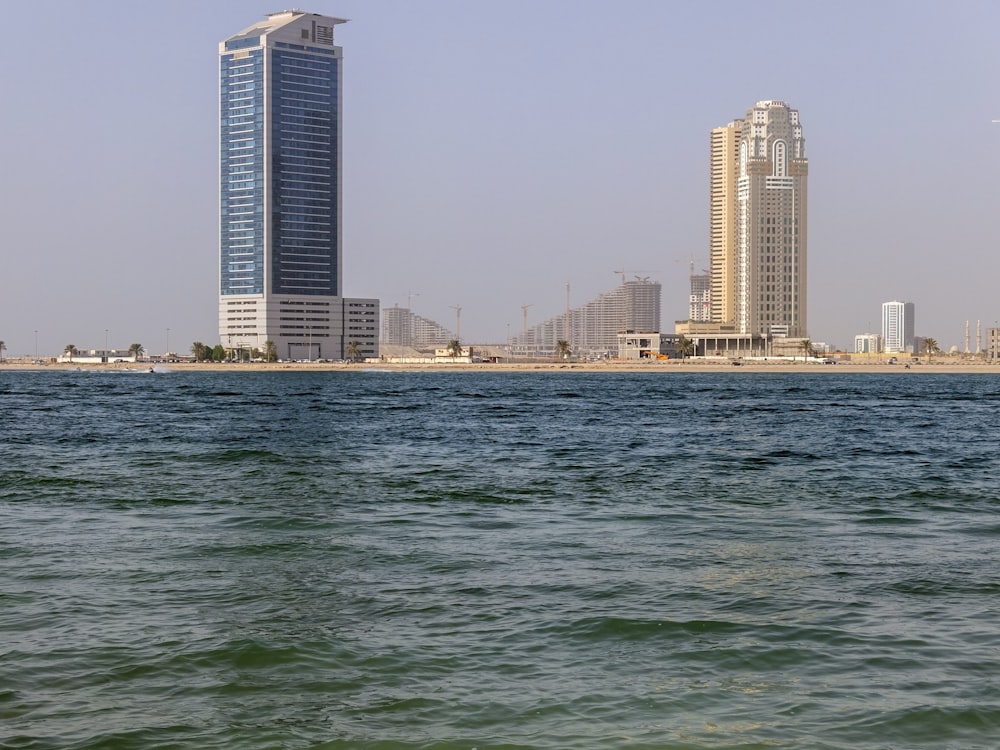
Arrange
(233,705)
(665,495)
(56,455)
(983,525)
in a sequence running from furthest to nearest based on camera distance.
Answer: (56,455) < (665,495) < (983,525) < (233,705)

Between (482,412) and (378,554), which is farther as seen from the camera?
(482,412)

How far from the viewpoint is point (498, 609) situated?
14602 millimetres

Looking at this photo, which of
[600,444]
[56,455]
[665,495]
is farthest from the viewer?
[600,444]

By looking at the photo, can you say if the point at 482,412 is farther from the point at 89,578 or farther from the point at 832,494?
the point at 89,578

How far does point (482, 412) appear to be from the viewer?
78.5 metres

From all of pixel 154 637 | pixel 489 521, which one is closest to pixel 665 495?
pixel 489 521

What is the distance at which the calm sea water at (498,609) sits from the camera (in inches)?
417

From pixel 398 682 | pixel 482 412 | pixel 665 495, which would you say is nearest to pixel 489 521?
pixel 665 495

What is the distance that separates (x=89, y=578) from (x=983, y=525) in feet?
54.8

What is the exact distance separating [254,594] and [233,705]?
15.8 feet

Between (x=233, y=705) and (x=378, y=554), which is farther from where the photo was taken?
(x=378, y=554)

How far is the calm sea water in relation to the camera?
34.8ft

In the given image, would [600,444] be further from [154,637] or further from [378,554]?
[154,637]

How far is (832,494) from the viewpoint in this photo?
93.2ft
